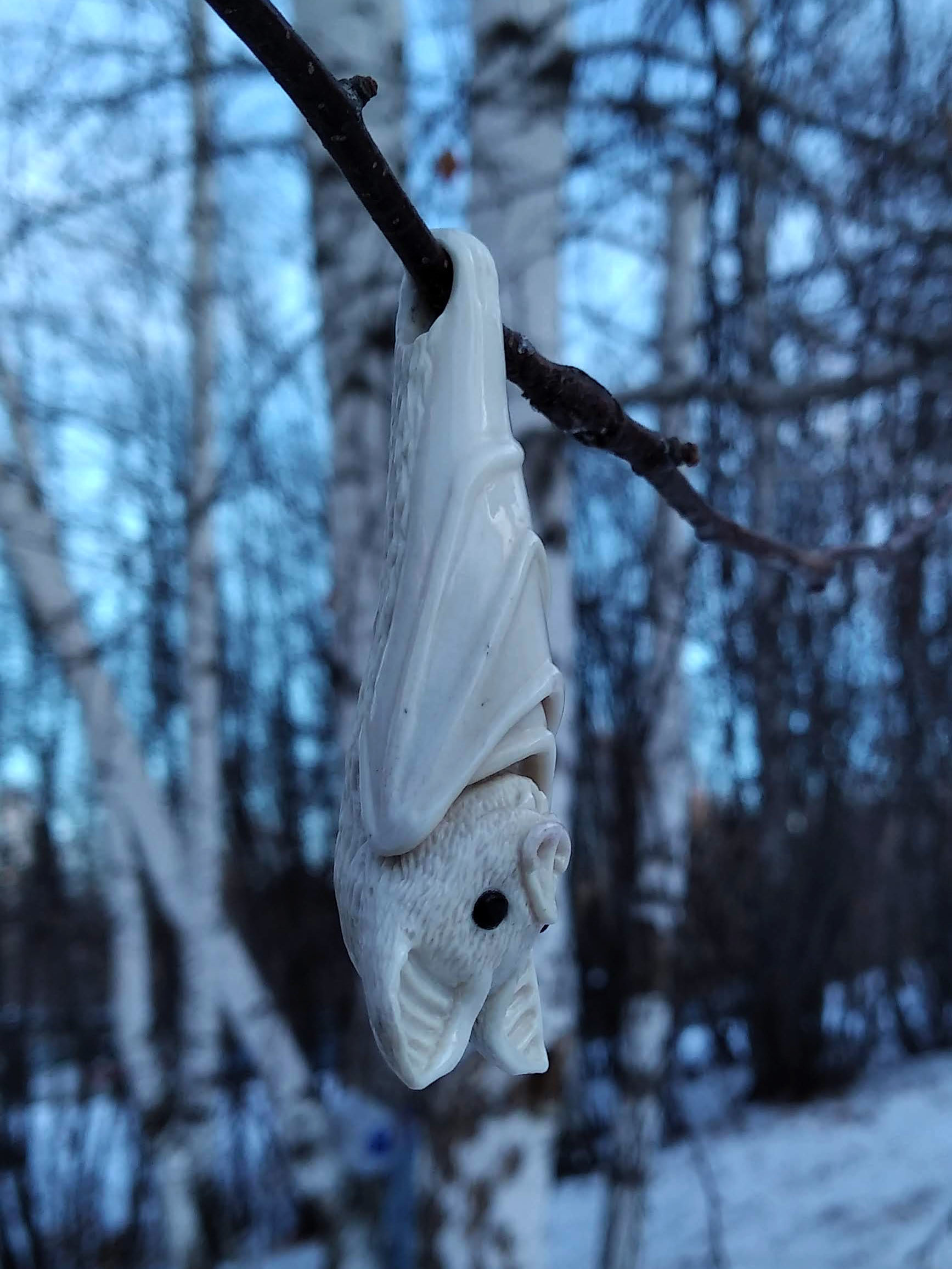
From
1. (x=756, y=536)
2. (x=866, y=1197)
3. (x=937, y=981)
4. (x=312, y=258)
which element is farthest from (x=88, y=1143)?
(x=937, y=981)

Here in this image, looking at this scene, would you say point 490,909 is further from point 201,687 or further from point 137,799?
point 201,687

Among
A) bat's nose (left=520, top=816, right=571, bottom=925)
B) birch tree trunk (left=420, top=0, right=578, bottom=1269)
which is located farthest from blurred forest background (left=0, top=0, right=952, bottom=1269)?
bat's nose (left=520, top=816, right=571, bottom=925)

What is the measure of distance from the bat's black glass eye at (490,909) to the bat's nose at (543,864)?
13mm

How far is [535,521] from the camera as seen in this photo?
5.22ft

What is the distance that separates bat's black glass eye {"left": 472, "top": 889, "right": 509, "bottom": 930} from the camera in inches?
17.2

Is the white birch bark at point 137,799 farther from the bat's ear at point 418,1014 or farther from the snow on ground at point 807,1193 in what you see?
the bat's ear at point 418,1014

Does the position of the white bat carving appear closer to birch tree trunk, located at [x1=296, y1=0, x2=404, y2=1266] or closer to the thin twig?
birch tree trunk, located at [x1=296, y1=0, x2=404, y2=1266]

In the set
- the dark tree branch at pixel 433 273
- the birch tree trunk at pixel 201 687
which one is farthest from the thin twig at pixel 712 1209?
the dark tree branch at pixel 433 273

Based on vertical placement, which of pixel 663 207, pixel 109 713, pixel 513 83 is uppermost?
pixel 663 207

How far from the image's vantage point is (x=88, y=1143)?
2801 mm

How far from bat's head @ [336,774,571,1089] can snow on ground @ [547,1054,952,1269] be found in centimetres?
183

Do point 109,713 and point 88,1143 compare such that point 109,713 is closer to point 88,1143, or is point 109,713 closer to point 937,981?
point 88,1143

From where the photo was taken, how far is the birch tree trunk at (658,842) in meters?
2.12

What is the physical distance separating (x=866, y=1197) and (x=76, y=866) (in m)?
2.87
